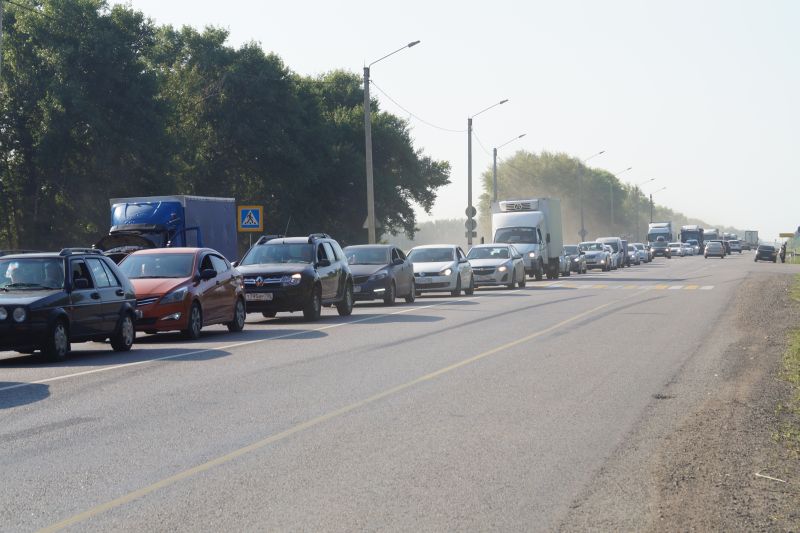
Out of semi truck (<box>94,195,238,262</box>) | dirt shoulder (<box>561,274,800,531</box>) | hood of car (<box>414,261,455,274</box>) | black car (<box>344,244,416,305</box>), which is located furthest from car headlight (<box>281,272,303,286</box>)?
hood of car (<box>414,261,455,274</box>)

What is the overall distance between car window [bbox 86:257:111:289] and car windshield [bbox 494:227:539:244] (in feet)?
110

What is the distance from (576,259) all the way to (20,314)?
5106 centimetres

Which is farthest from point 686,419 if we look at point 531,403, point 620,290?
point 620,290

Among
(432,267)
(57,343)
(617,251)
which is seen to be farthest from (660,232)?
(57,343)

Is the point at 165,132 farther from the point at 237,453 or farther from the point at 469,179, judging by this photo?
the point at 237,453

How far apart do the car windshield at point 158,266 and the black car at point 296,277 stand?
3.05m

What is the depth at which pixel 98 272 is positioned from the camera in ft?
58.4

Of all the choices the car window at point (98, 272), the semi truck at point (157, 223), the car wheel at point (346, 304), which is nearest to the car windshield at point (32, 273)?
the car window at point (98, 272)

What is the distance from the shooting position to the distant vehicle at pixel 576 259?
6450cm

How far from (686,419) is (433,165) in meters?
70.0

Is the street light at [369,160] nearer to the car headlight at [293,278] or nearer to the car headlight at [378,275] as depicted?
the car headlight at [378,275]

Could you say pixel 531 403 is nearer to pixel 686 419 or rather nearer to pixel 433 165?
pixel 686 419

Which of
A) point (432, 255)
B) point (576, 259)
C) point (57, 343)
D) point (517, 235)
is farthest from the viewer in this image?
point (576, 259)

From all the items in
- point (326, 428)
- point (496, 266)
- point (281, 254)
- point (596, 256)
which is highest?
point (281, 254)
